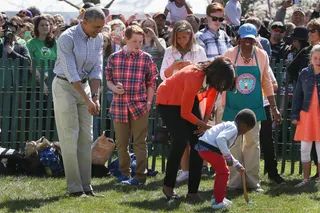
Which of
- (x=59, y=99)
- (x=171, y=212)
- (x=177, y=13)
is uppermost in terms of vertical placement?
(x=177, y=13)

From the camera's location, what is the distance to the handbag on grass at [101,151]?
11.1 m

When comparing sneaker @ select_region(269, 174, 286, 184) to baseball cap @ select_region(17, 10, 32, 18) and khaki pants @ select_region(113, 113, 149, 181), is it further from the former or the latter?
baseball cap @ select_region(17, 10, 32, 18)

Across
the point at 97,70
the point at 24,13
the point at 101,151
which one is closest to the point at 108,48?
the point at 101,151

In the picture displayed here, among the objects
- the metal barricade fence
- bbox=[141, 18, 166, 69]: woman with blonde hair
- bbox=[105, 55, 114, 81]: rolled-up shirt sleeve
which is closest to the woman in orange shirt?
bbox=[105, 55, 114, 81]: rolled-up shirt sleeve

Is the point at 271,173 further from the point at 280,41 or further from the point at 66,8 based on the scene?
the point at 66,8

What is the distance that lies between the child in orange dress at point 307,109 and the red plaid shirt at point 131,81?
72.1 inches

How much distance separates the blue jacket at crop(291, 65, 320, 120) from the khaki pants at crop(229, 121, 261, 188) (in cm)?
74

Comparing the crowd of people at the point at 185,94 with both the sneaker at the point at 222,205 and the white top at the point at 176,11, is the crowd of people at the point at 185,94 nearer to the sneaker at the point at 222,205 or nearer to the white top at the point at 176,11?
the sneaker at the point at 222,205

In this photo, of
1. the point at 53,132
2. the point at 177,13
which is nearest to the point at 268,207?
the point at 53,132

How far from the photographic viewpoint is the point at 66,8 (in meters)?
19.9

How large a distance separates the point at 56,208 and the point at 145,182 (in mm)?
2058

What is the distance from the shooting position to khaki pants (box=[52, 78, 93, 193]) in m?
9.21

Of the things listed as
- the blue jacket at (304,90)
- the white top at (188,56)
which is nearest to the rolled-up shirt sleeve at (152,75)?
the white top at (188,56)

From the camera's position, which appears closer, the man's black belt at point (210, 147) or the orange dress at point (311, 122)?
the man's black belt at point (210, 147)
